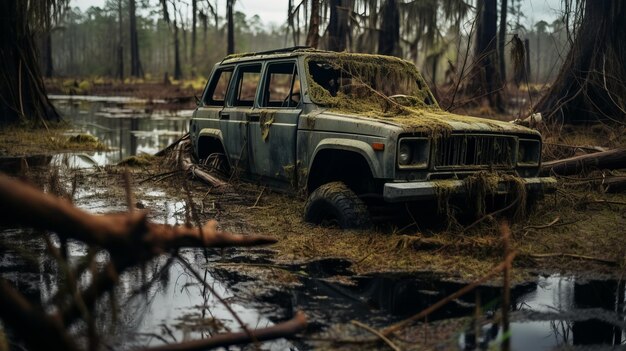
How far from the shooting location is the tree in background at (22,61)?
48.2 feet

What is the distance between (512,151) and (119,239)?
4371mm

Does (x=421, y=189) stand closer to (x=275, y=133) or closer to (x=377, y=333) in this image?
(x=377, y=333)

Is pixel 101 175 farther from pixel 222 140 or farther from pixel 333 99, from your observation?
pixel 333 99

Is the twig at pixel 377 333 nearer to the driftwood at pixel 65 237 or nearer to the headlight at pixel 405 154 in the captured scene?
the driftwood at pixel 65 237

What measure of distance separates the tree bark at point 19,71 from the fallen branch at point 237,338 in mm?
14058

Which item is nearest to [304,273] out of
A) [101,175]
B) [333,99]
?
[333,99]

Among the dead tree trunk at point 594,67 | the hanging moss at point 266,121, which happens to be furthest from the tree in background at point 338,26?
the hanging moss at point 266,121

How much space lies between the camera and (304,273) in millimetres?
4418

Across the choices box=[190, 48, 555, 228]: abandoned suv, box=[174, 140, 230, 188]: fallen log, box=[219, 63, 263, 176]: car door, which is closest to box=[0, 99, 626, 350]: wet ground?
box=[190, 48, 555, 228]: abandoned suv

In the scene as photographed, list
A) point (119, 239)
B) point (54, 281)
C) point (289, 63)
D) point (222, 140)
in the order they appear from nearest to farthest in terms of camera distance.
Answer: point (119, 239) < point (54, 281) < point (289, 63) < point (222, 140)

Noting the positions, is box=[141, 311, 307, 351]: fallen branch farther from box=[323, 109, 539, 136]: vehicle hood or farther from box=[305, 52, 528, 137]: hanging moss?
box=[305, 52, 528, 137]: hanging moss

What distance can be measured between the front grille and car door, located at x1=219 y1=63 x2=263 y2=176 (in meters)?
2.67

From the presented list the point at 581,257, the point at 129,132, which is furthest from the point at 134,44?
the point at 581,257

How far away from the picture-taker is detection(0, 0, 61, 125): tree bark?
14.8 metres
